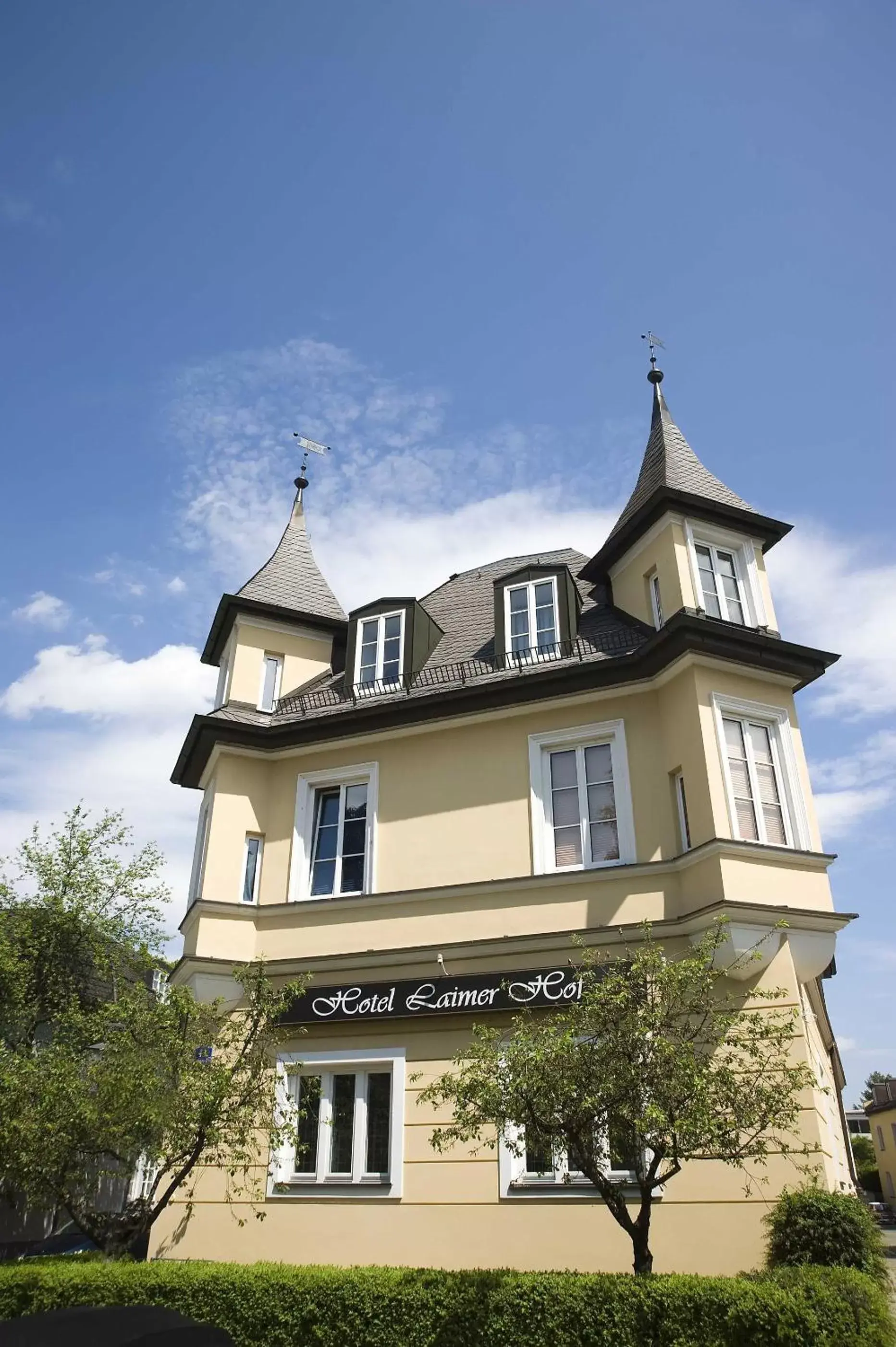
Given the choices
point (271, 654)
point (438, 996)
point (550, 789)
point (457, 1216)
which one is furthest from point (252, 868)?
point (457, 1216)

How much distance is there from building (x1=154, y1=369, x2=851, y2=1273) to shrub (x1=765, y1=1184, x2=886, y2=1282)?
1.30 feet

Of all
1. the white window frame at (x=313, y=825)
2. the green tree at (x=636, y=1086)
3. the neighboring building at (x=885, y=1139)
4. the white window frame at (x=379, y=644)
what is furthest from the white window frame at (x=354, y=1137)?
the neighboring building at (x=885, y=1139)

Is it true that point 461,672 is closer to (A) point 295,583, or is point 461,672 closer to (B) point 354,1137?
(A) point 295,583

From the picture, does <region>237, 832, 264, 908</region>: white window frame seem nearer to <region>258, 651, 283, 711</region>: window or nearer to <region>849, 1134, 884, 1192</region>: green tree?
<region>258, 651, 283, 711</region>: window

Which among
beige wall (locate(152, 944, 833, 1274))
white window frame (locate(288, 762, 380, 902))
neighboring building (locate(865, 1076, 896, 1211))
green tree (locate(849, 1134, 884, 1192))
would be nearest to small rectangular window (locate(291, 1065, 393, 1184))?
beige wall (locate(152, 944, 833, 1274))

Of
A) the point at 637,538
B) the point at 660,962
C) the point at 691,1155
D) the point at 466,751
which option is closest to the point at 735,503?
the point at 637,538

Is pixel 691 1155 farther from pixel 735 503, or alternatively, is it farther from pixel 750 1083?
pixel 735 503

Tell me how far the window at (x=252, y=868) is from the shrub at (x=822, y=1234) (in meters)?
9.20

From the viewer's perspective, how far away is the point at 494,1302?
880 cm

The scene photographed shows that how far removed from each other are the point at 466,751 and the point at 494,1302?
8.39m

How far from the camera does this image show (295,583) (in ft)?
66.1

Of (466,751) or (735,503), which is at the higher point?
(735,503)

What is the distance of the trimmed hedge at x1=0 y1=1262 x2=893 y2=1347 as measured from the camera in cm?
805

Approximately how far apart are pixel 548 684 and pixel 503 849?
2.75 metres
